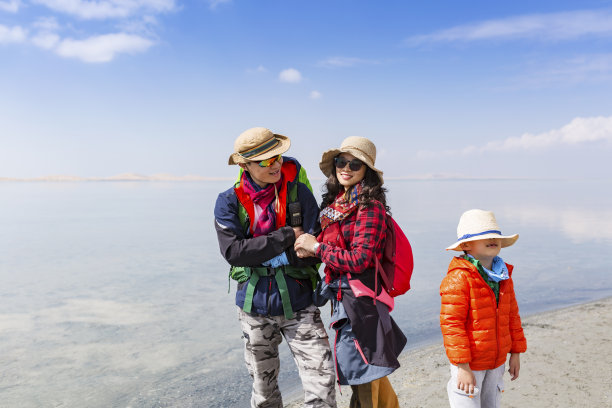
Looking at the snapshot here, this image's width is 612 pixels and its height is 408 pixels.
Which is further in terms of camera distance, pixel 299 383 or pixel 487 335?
pixel 299 383

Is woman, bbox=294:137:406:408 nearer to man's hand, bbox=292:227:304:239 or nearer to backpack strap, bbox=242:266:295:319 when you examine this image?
man's hand, bbox=292:227:304:239

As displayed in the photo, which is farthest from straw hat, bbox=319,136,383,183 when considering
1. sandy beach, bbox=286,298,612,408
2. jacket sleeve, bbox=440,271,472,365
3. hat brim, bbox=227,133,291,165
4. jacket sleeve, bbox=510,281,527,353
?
sandy beach, bbox=286,298,612,408

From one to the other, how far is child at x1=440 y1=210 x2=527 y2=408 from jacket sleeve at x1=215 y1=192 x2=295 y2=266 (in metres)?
0.95

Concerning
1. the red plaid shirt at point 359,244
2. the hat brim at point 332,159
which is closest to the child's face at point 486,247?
the red plaid shirt at point 359,244

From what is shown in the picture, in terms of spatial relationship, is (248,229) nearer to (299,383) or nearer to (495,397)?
(495,397)

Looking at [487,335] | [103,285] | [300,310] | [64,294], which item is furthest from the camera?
[103,285]

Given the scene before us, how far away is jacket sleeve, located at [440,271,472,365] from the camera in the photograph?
95.5 inches

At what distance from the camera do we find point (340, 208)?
8.75 ft

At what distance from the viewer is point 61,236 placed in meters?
16.8

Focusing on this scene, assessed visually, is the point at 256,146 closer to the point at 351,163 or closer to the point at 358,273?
the point at 351,163

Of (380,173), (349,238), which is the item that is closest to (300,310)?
(349,238)

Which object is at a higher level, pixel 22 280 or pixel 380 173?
pixel 380 173

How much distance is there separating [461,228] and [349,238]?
0.64m

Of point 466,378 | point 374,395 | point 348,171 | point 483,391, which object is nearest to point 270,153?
point 348,171
